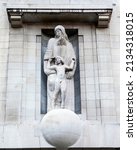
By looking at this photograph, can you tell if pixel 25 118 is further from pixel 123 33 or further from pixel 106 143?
pixel 123 33

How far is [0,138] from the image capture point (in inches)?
442

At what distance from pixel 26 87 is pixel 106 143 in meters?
2.99

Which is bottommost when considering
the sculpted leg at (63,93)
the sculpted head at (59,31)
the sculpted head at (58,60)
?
the sculpted leg at (63,93)

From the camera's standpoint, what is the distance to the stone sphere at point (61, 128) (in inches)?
277

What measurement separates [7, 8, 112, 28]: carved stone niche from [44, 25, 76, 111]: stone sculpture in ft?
2.03

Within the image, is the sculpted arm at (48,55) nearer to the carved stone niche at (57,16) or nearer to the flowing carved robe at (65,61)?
the flowing carved robe at (65,61)

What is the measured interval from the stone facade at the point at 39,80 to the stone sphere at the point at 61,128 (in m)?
4.14

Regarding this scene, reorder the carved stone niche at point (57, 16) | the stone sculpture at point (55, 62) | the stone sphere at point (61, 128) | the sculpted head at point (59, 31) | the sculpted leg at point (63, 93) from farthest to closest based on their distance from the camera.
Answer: the carved stone niche at point (57, 16) < the sculpted head at point (59, 31) < the stone sculpture at point (55, 62) < the sculpted leg at point (63, 93) < the stone sphere at point (61, 128)

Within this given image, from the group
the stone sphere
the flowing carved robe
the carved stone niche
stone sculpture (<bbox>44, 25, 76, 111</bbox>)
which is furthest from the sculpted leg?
the stone sphere

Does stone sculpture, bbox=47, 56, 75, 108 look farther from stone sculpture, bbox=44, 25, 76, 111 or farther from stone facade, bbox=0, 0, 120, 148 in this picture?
stone facade, bbox=0, 0, 120, 148

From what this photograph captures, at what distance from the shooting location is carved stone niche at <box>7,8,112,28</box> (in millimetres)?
12891

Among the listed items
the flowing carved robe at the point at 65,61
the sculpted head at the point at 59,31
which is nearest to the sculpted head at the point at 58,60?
the flowing carved robe at the point at 65,61

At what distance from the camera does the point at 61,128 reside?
703 cm

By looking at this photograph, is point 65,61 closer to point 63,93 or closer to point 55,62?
point 55,62
